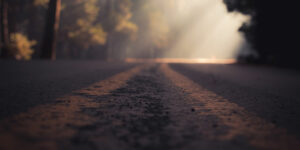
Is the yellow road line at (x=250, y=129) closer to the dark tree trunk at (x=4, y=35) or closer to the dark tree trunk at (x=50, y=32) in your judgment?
the dark tree trunk at (x=50, y=32)

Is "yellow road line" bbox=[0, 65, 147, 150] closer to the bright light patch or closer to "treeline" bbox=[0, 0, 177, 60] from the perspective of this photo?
"treeline" bbox=[0, 0, 177, 60]

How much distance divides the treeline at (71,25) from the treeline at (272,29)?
1391cm

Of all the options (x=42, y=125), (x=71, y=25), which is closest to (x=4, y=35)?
(x=71, y=25)

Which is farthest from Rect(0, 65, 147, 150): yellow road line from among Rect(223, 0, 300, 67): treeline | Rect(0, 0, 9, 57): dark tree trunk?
Rect(223, 0, 300, 67): treeline

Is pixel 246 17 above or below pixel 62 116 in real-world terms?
above

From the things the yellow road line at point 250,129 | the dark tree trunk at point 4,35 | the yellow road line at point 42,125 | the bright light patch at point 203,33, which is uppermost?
the bright light patch at point 203,33

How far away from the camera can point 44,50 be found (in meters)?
12.2

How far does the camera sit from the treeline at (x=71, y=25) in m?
12.3

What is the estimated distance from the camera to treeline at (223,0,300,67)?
12.0m

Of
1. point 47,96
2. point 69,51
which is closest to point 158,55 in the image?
point 69,51

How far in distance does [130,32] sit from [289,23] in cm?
1998

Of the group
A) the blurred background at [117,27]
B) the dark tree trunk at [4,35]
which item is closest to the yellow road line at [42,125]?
the blurred background at [117,27]

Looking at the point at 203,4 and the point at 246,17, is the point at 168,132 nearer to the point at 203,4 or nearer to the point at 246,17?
the point at 246,17

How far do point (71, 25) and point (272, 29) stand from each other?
19.2 meters
